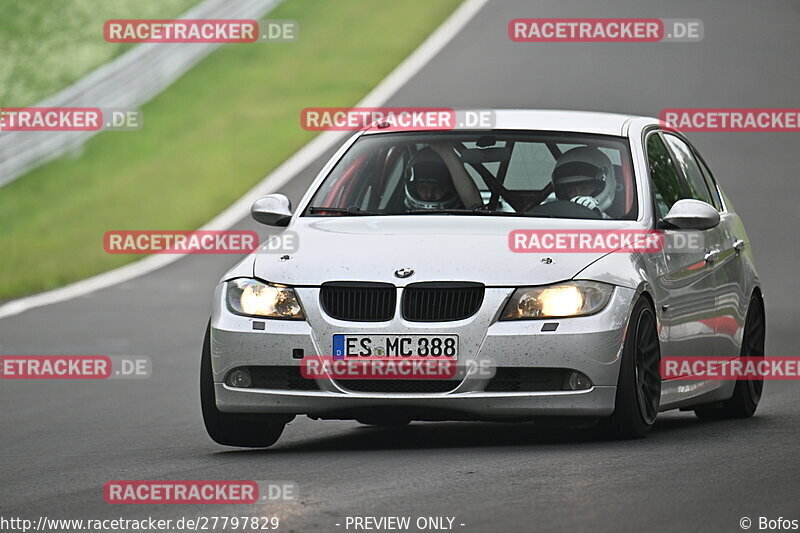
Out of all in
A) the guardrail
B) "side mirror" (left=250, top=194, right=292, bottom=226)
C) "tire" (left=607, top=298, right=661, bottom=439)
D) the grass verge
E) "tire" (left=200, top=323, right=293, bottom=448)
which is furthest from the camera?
the guardrail

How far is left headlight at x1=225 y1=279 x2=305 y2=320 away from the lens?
29.7 feet

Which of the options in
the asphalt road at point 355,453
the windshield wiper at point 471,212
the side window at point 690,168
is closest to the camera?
the asphalt road at point 355,453

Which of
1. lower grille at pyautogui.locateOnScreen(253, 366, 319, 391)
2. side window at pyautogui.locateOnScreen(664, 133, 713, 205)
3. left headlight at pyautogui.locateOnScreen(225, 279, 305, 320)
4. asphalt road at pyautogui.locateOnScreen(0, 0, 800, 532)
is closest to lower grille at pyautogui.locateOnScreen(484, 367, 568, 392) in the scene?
asphalt road at pyautogui.locateOnScreen(0, 0, 800, 532)

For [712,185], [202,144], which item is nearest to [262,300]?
[712,185]

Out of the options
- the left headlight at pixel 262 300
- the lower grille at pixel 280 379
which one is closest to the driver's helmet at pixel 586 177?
the left headlight at pixel 262 300

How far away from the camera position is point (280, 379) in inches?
357

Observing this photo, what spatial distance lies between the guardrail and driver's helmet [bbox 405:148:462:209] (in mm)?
21294

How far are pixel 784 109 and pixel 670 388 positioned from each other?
855 inches

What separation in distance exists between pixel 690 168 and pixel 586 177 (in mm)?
1475

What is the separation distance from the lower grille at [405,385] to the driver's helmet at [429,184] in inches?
63.1

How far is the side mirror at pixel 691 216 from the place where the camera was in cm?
987

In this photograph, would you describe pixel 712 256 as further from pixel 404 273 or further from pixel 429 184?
pixel 404 273

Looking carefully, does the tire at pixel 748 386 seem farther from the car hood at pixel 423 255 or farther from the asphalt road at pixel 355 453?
the car hood at pixel 423 255

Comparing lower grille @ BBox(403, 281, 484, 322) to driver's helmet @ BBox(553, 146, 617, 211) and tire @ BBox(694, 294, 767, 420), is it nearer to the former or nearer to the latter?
driver's helmet @ BBox(553, 146, 617, 211)
